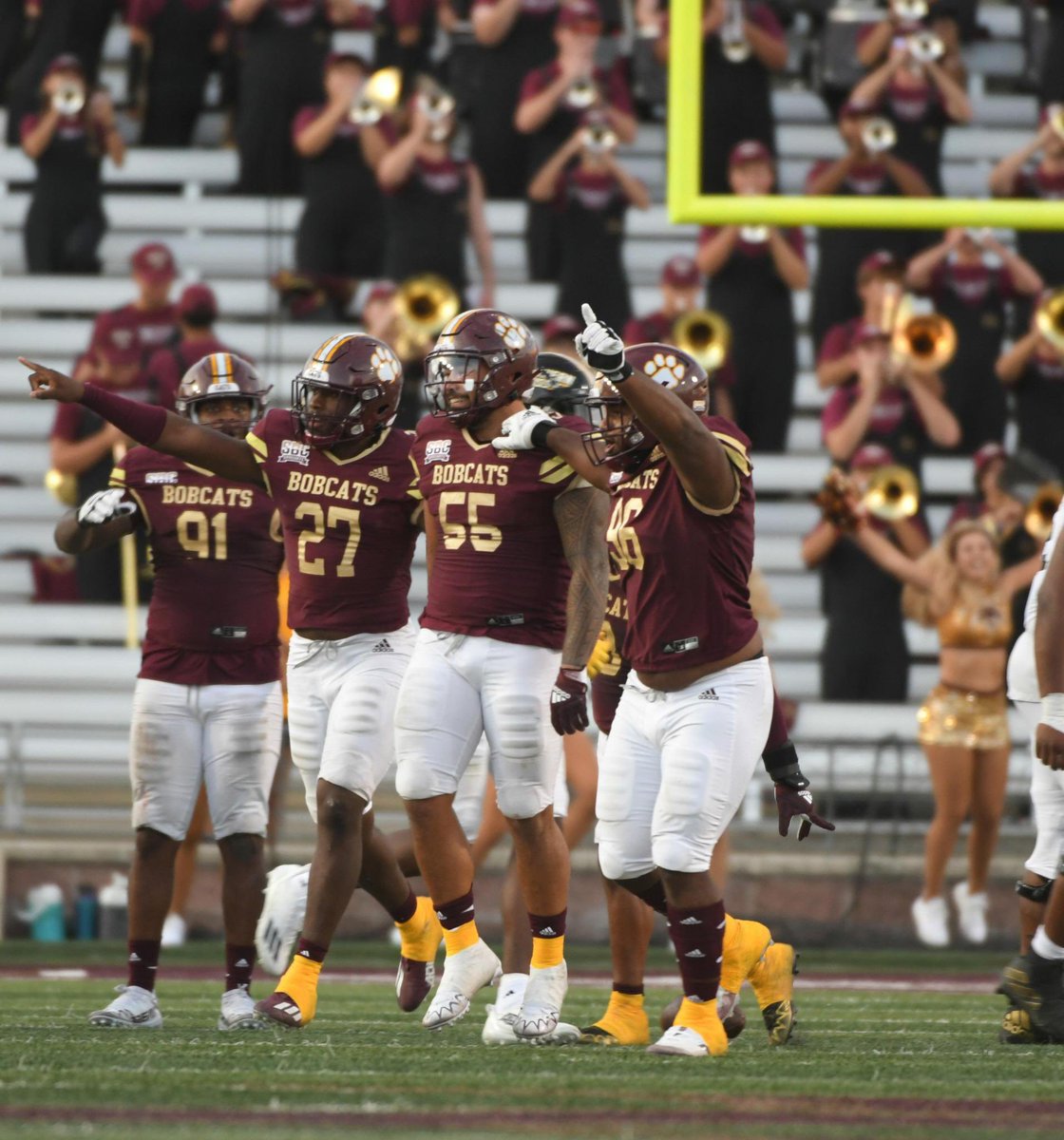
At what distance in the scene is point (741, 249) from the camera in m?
12.2

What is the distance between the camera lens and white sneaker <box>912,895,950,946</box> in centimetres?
998

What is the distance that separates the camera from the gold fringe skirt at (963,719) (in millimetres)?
9719

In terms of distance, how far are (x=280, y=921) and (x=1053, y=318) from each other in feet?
22.4

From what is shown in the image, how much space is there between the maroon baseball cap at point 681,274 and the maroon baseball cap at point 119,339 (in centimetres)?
278

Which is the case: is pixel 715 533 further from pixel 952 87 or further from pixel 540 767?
pixel 952 87

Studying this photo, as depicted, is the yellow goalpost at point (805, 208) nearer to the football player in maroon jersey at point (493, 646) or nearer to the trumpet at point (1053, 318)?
the football player in maroon jersey at point (493, 646)

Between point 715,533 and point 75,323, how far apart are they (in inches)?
313

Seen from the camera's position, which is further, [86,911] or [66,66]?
[66,66]

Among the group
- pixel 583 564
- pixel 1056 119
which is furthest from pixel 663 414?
pixel 1056 119

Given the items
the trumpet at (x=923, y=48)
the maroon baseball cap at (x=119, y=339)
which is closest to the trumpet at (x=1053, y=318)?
the trumpet at (x=923, y=48)

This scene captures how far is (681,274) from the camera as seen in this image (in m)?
12.0

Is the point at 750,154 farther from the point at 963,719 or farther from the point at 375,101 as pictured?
the point at 963,719

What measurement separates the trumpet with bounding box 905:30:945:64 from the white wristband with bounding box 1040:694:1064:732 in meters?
7.50

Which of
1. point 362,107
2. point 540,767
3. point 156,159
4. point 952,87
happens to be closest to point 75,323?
point 156,159
